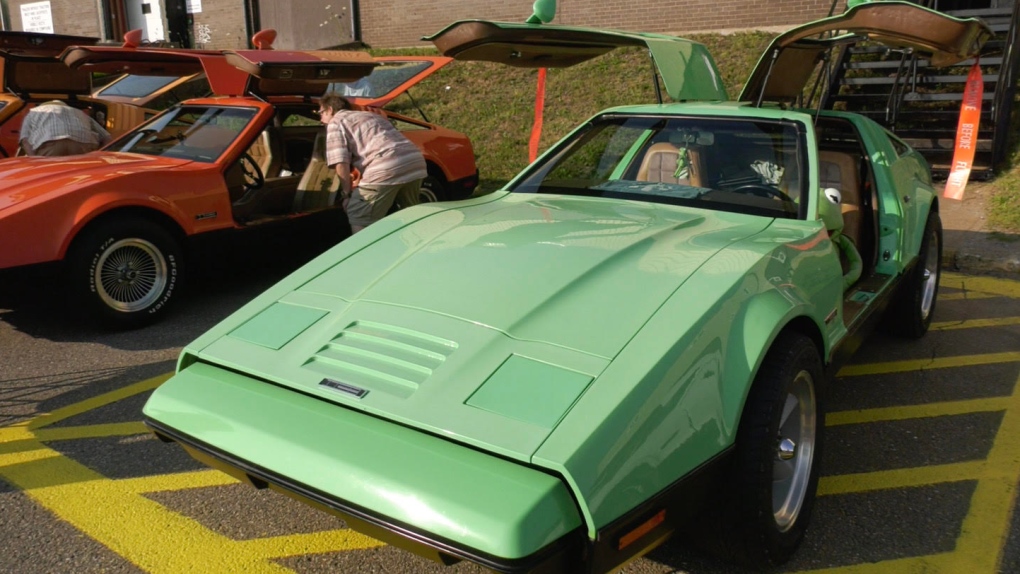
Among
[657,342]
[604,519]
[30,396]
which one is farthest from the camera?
[30,396]

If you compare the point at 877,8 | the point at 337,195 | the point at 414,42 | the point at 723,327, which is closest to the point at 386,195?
the point at 337,195

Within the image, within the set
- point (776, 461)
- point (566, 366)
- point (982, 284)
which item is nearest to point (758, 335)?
point (776, 461)

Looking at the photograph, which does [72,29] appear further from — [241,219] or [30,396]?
[30,396]

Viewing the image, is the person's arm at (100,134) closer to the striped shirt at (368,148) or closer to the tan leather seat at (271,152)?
the tan leather seat at (271,152)

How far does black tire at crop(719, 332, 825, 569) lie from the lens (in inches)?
90.8

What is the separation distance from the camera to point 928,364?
4.53 meters

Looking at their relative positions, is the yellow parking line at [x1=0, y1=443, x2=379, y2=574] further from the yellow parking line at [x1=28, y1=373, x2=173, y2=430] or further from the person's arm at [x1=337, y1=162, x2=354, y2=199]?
the person's arm at [x1=337, y1=162, x2=354, y2=199]

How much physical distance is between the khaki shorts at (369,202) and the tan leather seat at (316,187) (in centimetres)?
68

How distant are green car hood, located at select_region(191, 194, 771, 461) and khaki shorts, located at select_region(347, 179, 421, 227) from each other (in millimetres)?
2633

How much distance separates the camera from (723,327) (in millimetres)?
2336

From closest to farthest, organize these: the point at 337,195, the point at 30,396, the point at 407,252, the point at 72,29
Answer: the point at 407,252 → the point at 30,396 → the point at 337,195 → the point at 72,29

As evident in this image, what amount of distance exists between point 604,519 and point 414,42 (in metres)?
14.8

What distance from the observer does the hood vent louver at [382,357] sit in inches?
89.9

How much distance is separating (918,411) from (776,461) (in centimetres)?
183
